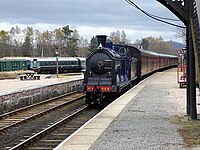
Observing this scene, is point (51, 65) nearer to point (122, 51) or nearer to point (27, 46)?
point (122, 51)

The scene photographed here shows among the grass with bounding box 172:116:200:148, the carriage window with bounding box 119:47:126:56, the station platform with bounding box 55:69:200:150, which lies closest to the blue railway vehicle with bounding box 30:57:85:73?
the carriage window with bounding box 119:47:126:56

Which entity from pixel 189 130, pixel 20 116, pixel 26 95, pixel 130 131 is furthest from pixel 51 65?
pixel 189 130

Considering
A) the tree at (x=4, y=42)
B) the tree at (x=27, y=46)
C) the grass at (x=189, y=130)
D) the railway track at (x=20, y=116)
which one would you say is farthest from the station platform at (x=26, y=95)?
the tree at (x=27, y=46)

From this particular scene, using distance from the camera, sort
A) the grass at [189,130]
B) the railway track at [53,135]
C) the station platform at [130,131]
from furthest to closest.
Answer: the railway track at [53,135], the grass at [189,130], the station platform at [130,131]

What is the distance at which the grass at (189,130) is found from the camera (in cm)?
899

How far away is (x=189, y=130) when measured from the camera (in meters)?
10.6

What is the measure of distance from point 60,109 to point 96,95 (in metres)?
2.17

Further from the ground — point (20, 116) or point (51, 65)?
point (51, 65)

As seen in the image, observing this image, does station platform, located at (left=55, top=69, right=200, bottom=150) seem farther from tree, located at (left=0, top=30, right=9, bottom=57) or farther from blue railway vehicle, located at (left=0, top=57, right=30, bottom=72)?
tree, located at (left=0, top=30, right=9, bottom=57)

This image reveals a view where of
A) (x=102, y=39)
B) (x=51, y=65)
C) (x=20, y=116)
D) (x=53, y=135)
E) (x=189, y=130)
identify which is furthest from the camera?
(x=51, y=65)

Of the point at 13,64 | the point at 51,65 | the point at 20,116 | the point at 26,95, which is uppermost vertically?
the point at 13,64

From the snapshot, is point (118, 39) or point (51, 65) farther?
point (118, 39)

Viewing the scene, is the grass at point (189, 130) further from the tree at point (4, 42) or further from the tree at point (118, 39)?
the tree at point (4, 42)

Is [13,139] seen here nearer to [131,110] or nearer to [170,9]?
[131,110]
